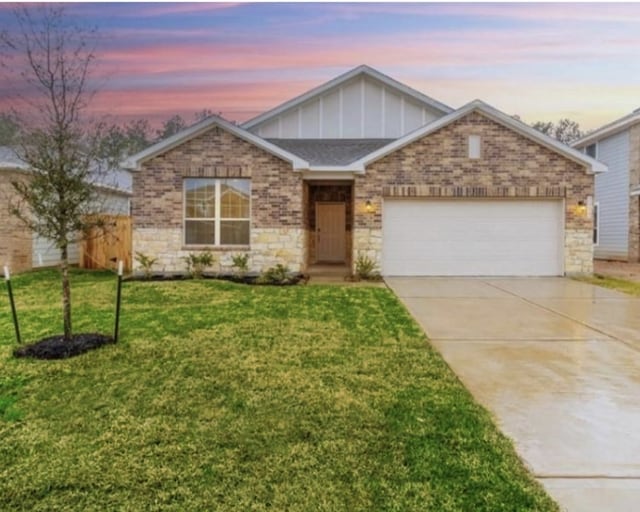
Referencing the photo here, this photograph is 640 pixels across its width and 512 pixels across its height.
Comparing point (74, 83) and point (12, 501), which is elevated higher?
point (74, 83)

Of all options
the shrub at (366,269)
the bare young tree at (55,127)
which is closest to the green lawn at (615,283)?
the shrub at (366,269)

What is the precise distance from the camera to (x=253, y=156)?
13961mm

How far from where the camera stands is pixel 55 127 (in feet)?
20.1

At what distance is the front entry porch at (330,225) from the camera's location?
18.1 m

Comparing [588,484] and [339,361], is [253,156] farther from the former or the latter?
[588,484]

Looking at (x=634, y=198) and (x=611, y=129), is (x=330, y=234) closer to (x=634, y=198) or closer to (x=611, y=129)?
(x=634, y=198)

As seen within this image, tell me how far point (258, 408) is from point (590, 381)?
3356 millimetres

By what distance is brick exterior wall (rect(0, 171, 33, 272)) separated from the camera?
15406 mm

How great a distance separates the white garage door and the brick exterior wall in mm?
11671

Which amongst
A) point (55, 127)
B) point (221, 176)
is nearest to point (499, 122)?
point (221, 176)

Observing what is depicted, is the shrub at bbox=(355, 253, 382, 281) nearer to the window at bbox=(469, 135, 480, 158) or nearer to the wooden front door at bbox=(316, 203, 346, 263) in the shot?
the window at bbox=(469, 135, 480, 158)

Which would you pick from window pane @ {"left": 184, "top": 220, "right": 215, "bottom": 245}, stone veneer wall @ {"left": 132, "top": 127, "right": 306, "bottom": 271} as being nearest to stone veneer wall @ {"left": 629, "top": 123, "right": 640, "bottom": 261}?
stone veneer wall @ {"left": 132, "top": 127, "right": 306, "bottom": 271}

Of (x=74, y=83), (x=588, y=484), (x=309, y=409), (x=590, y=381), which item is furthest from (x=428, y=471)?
(x=74, y=83)

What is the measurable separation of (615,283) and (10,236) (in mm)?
17940
